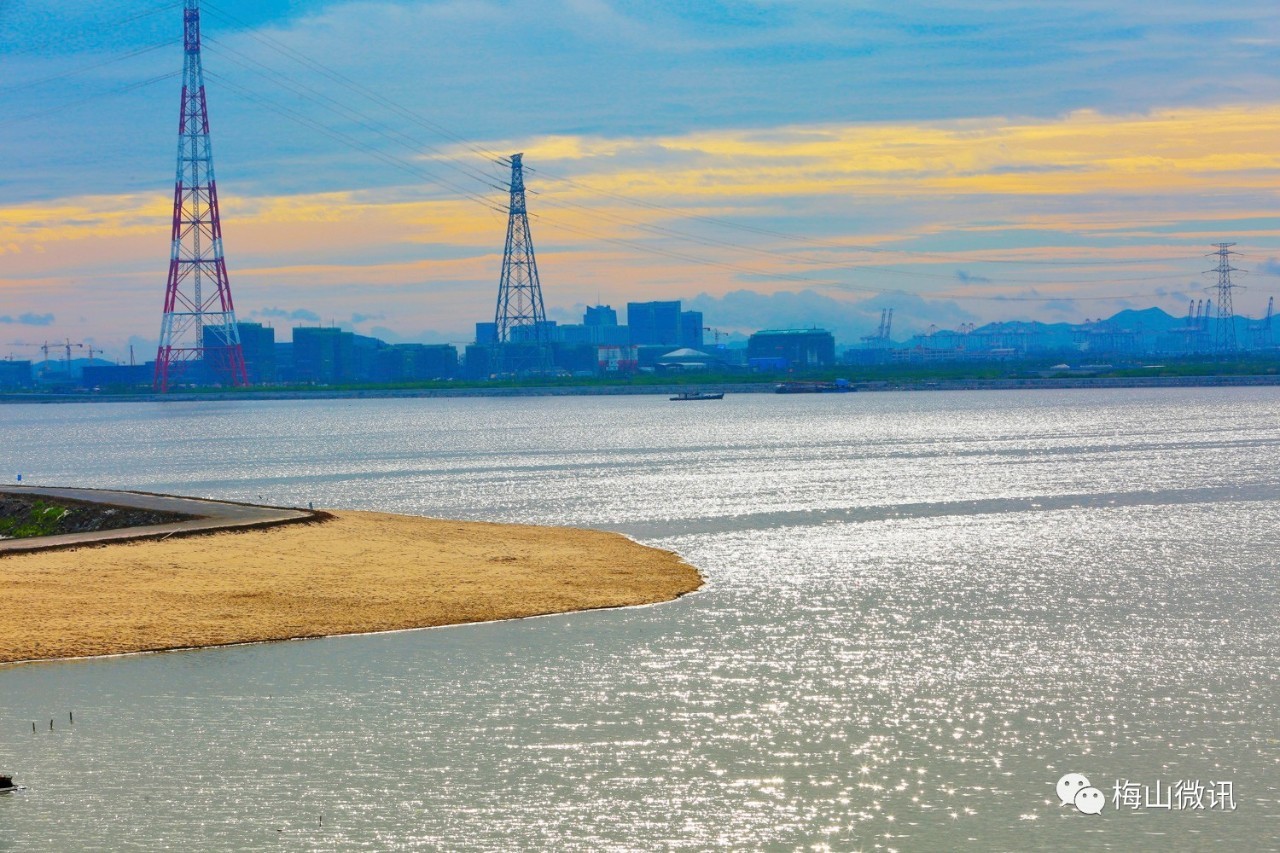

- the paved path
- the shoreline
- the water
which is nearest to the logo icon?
the water

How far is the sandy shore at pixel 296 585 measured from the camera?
31812 millimetres

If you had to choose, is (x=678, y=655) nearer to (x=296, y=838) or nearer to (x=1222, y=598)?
(x=296, y=838)

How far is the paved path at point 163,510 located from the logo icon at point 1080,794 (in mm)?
31120

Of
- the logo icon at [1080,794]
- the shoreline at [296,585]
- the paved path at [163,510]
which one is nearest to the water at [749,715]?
the logo icon at [1080,794]

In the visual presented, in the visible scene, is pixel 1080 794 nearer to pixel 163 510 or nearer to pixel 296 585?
pixel 296 585

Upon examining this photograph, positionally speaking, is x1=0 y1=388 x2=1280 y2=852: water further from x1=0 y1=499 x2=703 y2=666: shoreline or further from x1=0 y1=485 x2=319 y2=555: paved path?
x1=0 y1=485 x2=319 y2=555: paved path

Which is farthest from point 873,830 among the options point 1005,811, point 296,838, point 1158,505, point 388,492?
point 388,492

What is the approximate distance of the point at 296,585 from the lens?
122 ft

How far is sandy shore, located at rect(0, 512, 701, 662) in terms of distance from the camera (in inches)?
1252

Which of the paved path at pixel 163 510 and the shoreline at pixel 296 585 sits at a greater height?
the paved path at pixel 163 510

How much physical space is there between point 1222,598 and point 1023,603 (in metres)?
5.49

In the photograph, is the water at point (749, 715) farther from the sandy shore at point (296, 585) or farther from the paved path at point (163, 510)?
the paved path at point (163, 510)

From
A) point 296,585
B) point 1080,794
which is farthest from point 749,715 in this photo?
point 296,585

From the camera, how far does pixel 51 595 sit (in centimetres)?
3434
